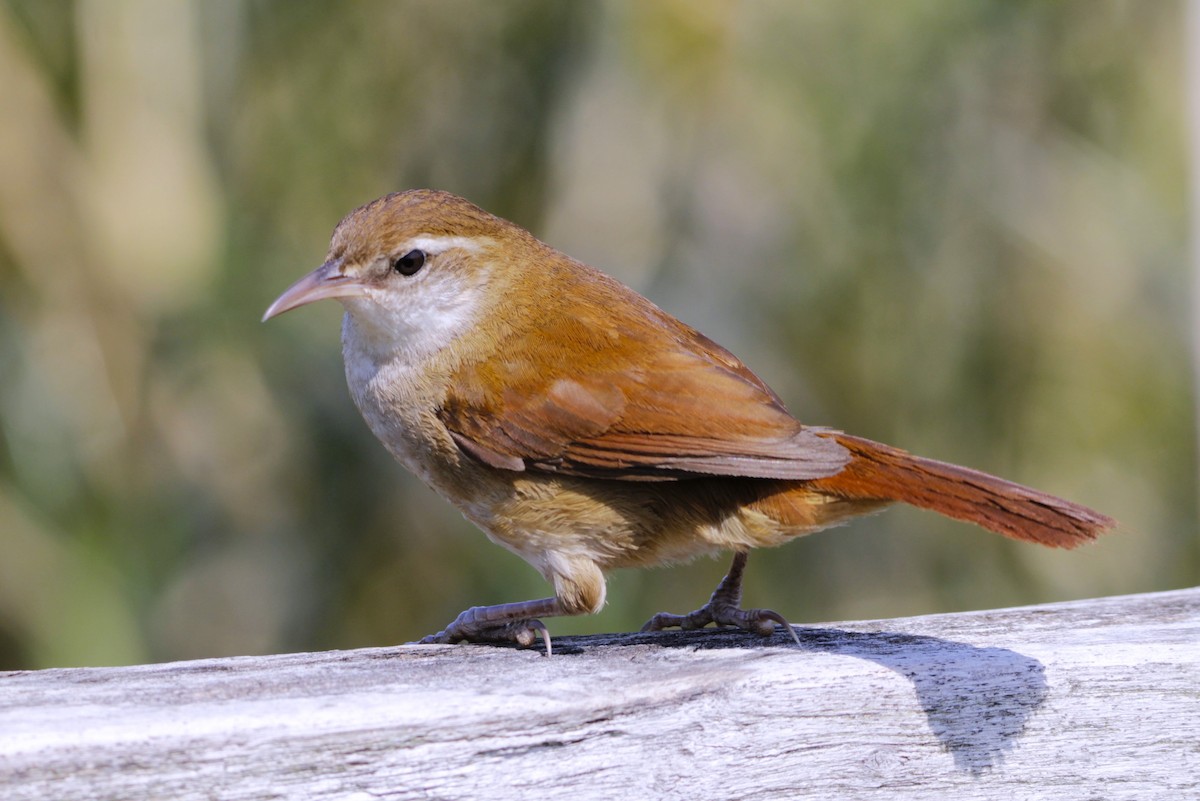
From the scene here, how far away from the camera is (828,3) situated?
507cm

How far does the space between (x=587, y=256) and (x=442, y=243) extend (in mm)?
1579

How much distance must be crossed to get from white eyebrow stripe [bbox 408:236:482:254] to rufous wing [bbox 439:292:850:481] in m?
0.29

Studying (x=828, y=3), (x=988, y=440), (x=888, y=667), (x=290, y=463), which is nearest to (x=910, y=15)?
(x=828, y=3)

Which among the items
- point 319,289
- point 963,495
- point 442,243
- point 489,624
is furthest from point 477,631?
point 963,495

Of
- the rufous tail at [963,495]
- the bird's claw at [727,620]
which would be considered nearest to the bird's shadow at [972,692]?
the rufous tail at [963,495]

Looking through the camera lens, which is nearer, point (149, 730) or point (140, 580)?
point (149, 730)

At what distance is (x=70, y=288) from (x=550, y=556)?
2274 mm

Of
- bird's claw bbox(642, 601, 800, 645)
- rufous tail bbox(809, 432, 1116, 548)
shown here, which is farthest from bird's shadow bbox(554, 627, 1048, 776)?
bird's claw bbox(642, 601, 800, 645)

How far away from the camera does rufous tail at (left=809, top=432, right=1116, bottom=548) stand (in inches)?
96.2

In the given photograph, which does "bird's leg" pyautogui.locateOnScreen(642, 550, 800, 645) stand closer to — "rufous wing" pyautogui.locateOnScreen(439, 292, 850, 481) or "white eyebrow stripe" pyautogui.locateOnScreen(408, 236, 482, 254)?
"rufous wing" pyautogui.locateOnScreen(439, 292, 850, 481)

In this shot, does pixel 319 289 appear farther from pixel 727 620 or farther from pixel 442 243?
pixel 727 620

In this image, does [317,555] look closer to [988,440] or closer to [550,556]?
[550,556]

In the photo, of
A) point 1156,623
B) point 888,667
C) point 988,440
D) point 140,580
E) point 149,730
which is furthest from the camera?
point 988,440

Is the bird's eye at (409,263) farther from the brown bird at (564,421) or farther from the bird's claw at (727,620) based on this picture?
the bird's claw at (727,620)
